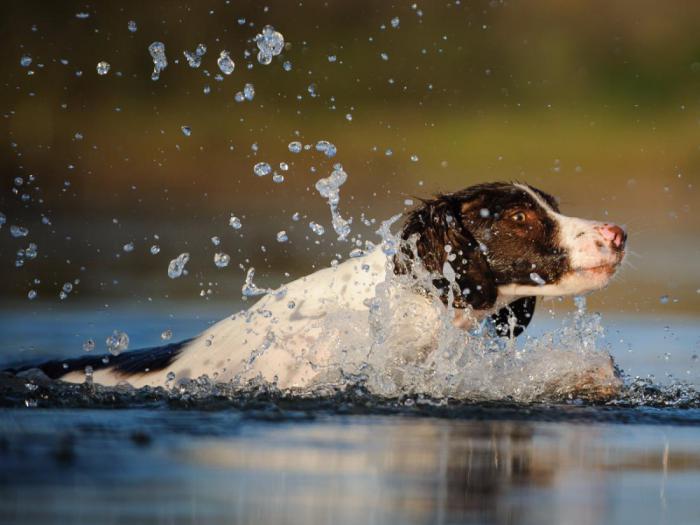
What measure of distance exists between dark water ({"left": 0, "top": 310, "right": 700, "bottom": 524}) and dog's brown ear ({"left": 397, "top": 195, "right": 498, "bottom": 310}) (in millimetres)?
784

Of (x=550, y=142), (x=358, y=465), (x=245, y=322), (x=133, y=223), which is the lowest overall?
(x=358, y=465)

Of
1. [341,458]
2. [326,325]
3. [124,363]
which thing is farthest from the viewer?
[124,363]

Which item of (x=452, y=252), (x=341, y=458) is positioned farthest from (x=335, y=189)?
(x=341, y=458)

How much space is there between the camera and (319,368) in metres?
8.41

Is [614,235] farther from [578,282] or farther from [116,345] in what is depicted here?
[116,345]

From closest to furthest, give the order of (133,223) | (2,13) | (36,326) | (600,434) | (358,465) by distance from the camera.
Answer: (358,465)
(600,434)
(36,326)
(133,223)
(2,13)

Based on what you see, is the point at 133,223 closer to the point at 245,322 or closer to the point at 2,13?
the point at 2,13

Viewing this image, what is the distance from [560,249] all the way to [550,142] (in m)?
14.0

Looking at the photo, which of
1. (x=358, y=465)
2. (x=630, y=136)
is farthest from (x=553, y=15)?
(x=358, y=465)

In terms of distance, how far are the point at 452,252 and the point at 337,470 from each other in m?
2.64

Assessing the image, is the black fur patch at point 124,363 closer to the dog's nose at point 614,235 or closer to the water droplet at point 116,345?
the water droplet at point 116,345

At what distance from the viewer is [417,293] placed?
859cm

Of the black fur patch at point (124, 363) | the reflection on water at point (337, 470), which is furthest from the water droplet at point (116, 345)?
the reflection on water at point (337, 470)

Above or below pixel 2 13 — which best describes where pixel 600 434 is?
below
